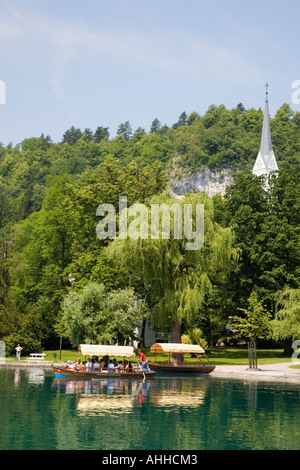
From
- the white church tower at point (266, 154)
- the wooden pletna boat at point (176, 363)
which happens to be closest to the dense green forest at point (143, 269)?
the wooden pletna boat at point (176, 363)

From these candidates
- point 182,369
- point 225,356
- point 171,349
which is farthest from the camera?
point 225,356

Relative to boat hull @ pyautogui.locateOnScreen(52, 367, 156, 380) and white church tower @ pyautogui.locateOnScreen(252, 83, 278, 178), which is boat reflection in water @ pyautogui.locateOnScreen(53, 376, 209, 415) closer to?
boat hull @ pyautogui.locateOnScreen(52, 367, 156, 380)

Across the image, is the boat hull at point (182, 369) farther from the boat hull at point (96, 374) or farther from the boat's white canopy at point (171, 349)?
the boat hull at point (96, 374)

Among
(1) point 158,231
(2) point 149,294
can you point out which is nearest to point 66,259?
(2) point 149,294

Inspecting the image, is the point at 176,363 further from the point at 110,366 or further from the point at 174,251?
the point at 174,251

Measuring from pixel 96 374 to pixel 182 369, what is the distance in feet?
28.8

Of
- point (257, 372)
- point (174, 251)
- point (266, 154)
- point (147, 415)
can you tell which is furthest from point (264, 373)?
point (266, 154)

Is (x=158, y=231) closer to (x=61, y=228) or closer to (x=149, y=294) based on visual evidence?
(x=149, y=294)

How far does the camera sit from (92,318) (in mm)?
54281

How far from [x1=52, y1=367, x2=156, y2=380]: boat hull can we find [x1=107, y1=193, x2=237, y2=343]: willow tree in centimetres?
1047

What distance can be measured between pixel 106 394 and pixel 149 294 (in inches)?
1263

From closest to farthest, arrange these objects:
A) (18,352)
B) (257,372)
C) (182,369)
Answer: (257,372) → (182,369) → (18,352)

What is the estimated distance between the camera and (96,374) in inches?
1706

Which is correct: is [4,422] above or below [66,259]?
below
